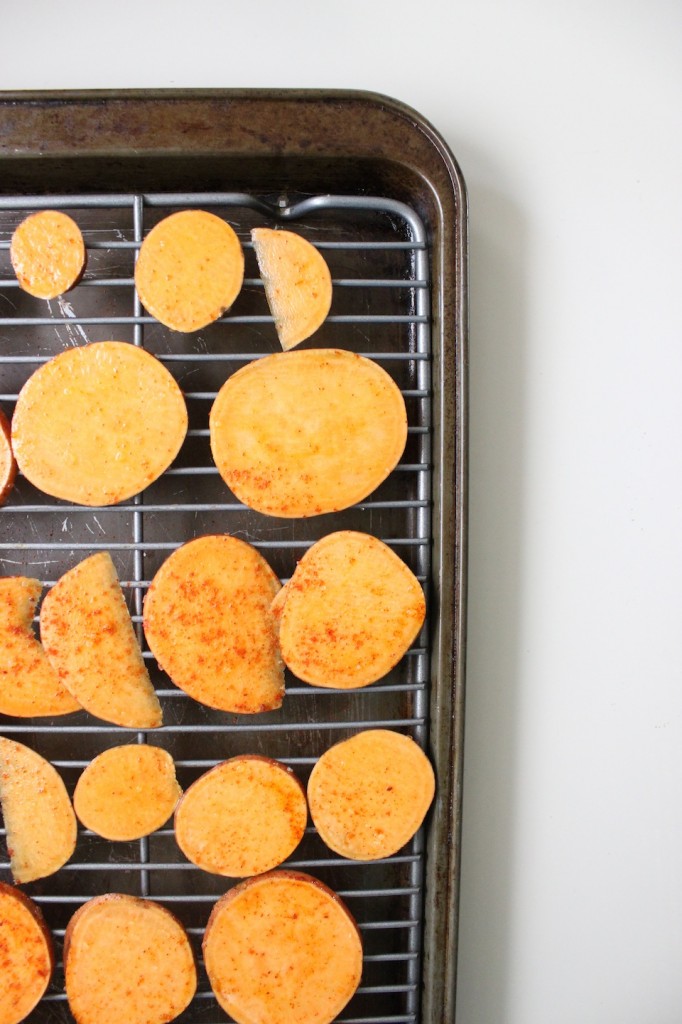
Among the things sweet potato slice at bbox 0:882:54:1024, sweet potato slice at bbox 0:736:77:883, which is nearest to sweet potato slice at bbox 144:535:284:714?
sweet potato slice at bbox 0:736:77:883

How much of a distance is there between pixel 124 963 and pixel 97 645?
13.5 inches

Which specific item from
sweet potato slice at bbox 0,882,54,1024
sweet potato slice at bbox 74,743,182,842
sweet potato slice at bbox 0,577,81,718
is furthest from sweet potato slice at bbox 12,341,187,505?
sweet potato slice at bbox 0,882,54,1024

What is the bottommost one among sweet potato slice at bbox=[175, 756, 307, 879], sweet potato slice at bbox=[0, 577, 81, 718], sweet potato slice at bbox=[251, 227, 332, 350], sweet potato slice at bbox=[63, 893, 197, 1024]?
sweet potato slice at bbox=[63, 893, 197, 1024]

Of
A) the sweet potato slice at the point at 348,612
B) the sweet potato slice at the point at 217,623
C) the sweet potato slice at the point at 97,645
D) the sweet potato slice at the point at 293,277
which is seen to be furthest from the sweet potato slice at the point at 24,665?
the sweet potato slice at the point at 293,277

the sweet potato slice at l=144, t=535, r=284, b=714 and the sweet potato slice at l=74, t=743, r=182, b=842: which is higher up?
the sweet potato slice at l=144, t=535, r=284, b=714

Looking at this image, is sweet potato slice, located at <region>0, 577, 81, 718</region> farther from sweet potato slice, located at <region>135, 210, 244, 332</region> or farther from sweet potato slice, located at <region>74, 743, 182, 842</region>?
sweet potato slice, located at <region>135, 210, 244, 332</region>

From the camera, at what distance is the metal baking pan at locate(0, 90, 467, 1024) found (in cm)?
82

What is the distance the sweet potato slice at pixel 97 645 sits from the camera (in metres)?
0.83

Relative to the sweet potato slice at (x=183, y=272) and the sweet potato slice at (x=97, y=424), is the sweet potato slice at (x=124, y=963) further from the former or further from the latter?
the sweet potato slice at (x=183, y=272)

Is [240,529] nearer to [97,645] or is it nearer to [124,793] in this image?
[97,645]

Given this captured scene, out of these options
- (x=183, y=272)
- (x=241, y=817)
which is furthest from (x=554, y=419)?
(x=241, y=817)

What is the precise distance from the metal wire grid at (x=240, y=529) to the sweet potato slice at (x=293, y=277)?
2 centimetres

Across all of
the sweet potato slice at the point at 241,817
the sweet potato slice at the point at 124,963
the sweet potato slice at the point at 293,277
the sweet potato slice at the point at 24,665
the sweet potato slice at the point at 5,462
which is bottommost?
the sweet potato slice at the point at 124,963

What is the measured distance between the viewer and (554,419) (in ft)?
2.95
